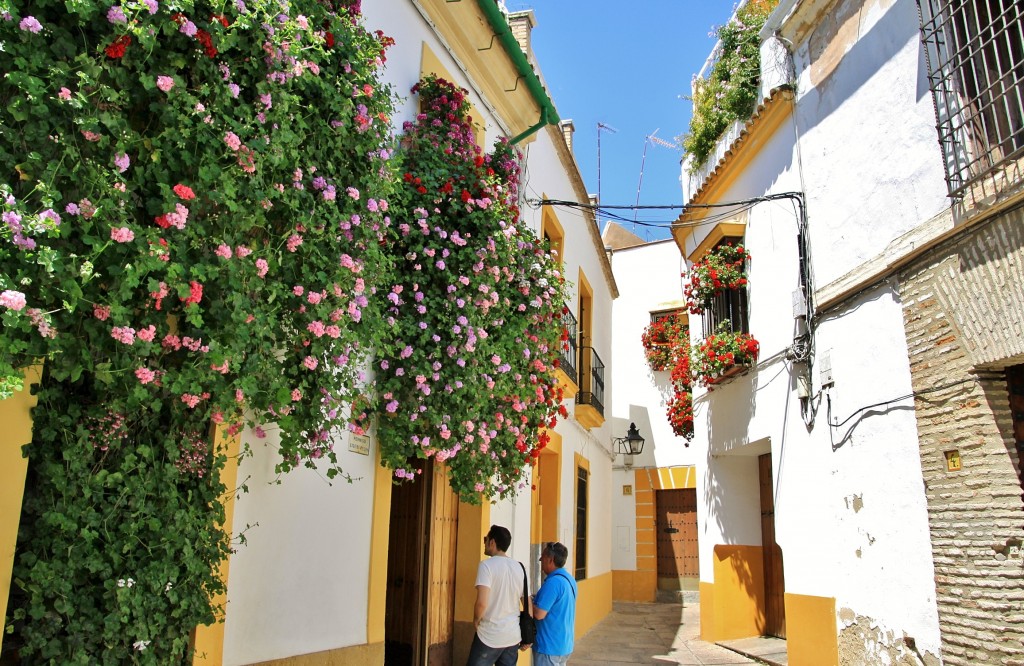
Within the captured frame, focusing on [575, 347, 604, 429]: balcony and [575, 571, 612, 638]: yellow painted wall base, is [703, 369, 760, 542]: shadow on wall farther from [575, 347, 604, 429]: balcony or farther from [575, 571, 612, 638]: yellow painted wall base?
[575, 571, 612, 638]: yellow painted wall base

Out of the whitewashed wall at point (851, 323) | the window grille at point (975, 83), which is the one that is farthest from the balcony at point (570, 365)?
the window grille at point (975, 83)

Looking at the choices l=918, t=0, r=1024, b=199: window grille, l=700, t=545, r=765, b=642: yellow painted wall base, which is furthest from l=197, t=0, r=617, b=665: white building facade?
l=918, t=0, r=1024, b=199: window grille

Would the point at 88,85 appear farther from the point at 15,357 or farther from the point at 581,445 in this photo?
Result: the point at 581,445

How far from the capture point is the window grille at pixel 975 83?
4.89 metres

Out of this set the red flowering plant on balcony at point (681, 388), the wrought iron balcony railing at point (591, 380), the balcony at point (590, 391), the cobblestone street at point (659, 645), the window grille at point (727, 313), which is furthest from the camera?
the wrought iron balcony railing at point (591, 380)

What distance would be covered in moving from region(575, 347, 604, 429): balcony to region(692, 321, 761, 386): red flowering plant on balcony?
2.01m

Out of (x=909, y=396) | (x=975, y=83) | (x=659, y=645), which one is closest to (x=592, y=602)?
(x=659, y=645)

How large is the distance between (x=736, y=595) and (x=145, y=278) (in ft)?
29.4

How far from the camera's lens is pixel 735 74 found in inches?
362

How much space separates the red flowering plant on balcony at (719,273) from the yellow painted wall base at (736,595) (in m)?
3.05

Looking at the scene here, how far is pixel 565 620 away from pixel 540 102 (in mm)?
5152

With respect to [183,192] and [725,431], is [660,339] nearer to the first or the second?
[725,431]

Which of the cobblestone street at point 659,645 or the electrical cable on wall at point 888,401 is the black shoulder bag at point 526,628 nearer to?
the electrical cable on wall at point 888,401

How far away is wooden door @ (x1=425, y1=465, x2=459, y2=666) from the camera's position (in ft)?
20.9
